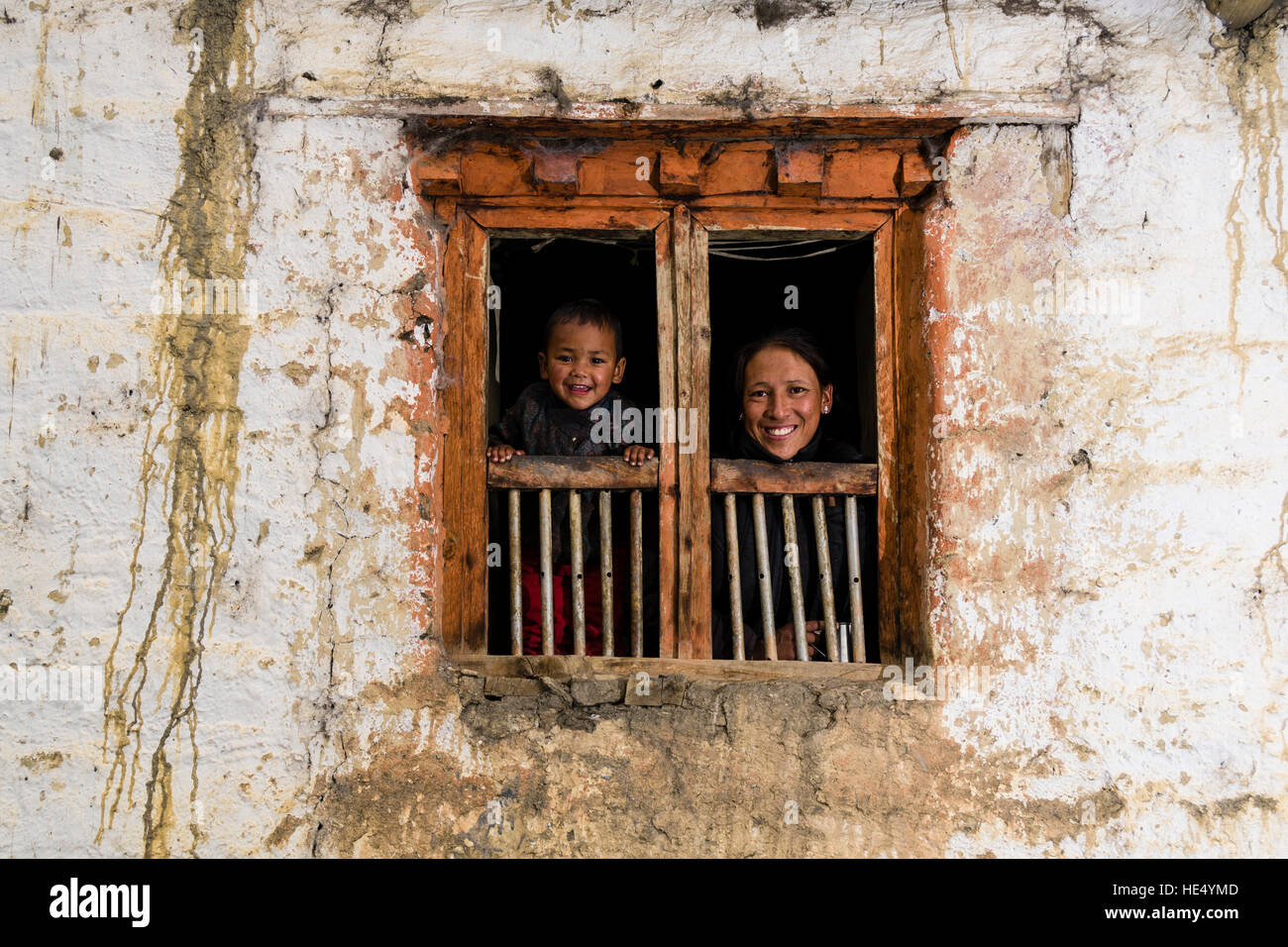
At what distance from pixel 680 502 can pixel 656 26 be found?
1338 millimetres

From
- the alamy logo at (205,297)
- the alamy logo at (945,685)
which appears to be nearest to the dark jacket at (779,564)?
the alamy logo at (945,685)

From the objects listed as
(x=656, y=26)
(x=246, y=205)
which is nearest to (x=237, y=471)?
(x=246, y=205)

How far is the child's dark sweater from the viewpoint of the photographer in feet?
12.0

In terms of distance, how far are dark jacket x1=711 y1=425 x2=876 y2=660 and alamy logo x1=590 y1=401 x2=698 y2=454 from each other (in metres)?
0.32

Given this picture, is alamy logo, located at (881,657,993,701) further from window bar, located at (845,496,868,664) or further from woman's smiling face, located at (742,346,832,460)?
woman's smiling face, located at (742,346,832,460)

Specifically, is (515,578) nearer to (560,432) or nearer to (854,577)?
(560,432)

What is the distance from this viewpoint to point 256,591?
286cm

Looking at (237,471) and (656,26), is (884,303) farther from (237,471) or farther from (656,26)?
(237,471)

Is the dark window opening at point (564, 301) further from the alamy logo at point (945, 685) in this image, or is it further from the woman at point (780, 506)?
the alamy logo at point (945, 685)

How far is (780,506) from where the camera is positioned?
356 cm

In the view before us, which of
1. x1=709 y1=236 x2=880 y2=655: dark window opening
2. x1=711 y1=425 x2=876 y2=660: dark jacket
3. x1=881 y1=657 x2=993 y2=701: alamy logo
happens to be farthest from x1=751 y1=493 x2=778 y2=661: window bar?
x1=881 y1=657 x2=993 y2=701: alamy logo

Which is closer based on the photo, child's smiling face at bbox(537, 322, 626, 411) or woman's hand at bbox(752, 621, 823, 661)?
woman's hand at bbox(752, 621, 823, 661)

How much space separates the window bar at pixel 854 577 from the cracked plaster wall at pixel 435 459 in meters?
0.22

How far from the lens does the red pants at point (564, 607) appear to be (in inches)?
131
